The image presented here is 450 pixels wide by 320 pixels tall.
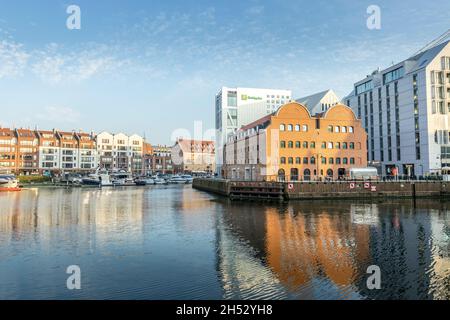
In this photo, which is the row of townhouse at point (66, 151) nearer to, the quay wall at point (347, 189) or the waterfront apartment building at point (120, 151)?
the waterfront apartment building at point (120, 151)

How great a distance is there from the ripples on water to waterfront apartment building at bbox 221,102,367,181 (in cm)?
3331

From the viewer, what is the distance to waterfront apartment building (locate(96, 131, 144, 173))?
14338cm

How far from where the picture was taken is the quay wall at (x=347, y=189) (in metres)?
53.4

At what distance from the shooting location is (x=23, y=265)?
18.2m

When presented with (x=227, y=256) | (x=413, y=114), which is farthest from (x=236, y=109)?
(x=227, y=256)

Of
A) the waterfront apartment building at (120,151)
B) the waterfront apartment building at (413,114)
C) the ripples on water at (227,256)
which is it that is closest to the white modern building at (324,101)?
the waterfront apartment building at (413,114)

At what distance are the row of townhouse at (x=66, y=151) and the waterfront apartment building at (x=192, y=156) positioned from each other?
2116 centimetres

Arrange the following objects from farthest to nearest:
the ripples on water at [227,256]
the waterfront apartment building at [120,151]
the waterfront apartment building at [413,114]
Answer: the waterfront apartment building at [120,151] < the waterfront apartment building at [413,114] < the ripples on water at [227,256]

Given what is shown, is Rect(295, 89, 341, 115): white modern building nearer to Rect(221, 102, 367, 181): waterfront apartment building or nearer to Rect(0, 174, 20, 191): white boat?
Rect(221, 102, 367, 181): waterfront apartment building

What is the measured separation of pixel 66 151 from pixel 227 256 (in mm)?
133713
